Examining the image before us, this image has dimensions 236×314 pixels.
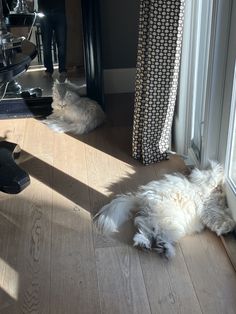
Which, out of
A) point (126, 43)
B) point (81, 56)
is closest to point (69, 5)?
point (81, 56)

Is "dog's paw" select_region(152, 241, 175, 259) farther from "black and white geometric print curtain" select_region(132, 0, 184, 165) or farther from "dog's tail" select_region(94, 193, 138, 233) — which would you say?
"black and white geometric print curtain" select_region(132, 0, 184, 165)

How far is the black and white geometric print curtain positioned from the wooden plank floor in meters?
0.13

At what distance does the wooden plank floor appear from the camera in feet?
4.73

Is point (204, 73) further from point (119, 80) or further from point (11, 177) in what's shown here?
point (119, 80)

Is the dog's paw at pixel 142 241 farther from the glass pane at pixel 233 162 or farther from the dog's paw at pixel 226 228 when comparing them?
the glass pane at pixel 233 162

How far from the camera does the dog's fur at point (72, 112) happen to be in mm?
2658

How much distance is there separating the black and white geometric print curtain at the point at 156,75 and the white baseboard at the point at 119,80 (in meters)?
0.88

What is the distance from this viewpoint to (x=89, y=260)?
1621 mm

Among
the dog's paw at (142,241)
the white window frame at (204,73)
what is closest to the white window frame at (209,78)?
the white window frame at (204,73)

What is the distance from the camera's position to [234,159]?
1829 millimetres

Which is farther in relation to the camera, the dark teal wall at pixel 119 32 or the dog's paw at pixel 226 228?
the dark teal wall at pixel 119 32

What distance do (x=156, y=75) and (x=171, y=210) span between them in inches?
24.9

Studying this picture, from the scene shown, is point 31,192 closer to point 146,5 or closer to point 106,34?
point 146,5

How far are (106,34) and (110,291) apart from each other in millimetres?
1918
